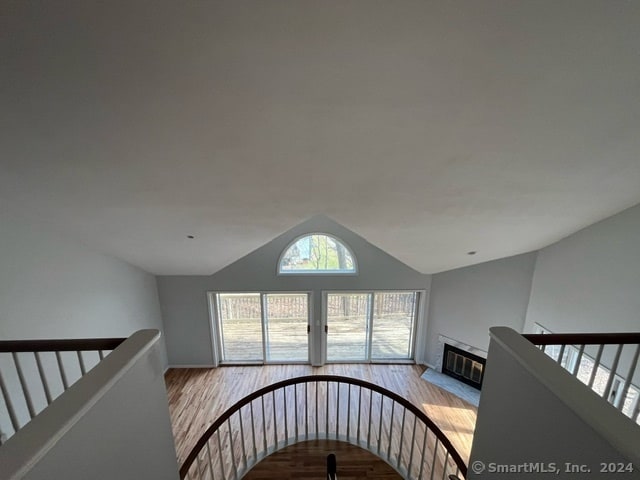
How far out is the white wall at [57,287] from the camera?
104 inches

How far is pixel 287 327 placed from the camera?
5.92 metres

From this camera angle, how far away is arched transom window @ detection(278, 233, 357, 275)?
217 inches

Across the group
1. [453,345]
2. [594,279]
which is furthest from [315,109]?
[453,345]

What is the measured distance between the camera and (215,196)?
2.56 metres

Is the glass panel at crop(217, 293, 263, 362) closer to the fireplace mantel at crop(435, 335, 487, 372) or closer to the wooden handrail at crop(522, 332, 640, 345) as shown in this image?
the fireplace mantel at crop(435, 335, 487, 372)

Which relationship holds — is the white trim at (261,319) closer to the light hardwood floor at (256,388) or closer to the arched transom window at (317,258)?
the light hardwood floor at (256,388)

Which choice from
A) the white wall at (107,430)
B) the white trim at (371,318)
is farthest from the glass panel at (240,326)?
the white wall at (107,430)

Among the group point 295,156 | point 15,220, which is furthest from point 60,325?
point 295,156

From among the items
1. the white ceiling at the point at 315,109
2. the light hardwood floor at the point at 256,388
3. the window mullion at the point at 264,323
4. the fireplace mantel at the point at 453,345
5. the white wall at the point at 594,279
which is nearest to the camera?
the white ceiling at the point at 315,109

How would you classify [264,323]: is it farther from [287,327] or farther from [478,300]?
[478,300]

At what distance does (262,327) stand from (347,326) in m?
1.78

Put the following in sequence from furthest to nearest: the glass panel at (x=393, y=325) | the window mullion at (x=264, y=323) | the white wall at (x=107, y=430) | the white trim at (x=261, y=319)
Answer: the glass panel at (x=393, y=325) → the window mullion at (x=264, y=323) → the white trim at (x=261, y=319) → the white wall at (x=107, y=430)

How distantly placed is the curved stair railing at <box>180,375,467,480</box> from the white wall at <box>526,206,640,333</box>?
227 cm

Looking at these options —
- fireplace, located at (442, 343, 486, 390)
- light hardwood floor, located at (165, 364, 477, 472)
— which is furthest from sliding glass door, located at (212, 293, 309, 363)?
fireplace, located at (442, 343, 486, 390)
